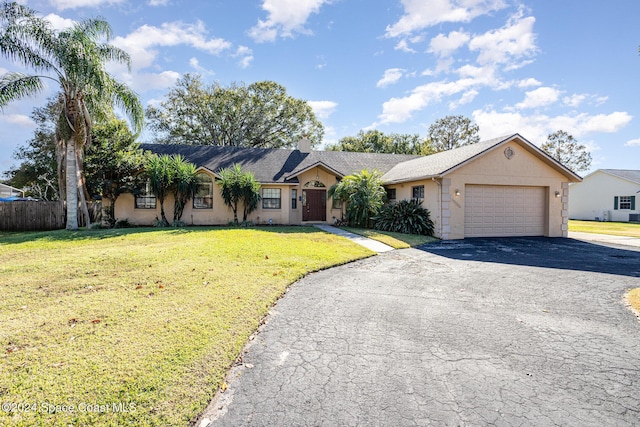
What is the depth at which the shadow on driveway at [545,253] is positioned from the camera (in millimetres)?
8492

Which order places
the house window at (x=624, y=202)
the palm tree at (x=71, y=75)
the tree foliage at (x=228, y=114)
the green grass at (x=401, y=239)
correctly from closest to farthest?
the green grass at (x=401, y=239) < the palm tree at (x=71, y=75) < the house window at (x=624, y=202) < the tree foliage at (x=228, y=114)

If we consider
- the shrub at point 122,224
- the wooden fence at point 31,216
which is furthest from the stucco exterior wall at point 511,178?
the wooden fence at point 31,216

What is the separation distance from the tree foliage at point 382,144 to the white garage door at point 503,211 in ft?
74.5

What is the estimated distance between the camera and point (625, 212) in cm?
2650

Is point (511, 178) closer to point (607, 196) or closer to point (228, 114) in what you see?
point (607, 196)

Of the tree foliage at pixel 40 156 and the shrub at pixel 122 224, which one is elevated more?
the tree foliage at pixel 40 156

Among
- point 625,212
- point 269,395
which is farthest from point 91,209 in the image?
point 625,212

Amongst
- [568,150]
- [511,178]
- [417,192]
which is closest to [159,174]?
[417,192]

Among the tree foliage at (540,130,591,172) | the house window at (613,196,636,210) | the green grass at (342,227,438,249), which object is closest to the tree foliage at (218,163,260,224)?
the green grass at (342,227,438,249)

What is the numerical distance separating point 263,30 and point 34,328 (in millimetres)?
15431

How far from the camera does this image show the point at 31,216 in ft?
52.5

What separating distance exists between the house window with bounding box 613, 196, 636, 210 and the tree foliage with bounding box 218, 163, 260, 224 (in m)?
30.4

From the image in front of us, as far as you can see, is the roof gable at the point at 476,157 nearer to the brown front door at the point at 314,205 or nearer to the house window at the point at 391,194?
the house window at the point at 391,194

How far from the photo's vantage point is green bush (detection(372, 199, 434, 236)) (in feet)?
46.8
